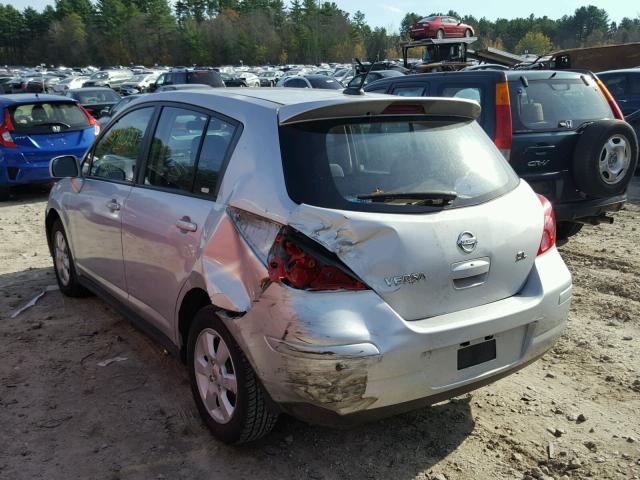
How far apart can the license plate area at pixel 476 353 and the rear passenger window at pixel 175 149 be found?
5.48ft

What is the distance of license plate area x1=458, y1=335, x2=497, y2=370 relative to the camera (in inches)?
109

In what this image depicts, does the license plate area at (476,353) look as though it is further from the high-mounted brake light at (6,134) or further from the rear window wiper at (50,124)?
the rear window wiper at (50,124)

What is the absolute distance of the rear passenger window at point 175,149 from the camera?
11.3 ft

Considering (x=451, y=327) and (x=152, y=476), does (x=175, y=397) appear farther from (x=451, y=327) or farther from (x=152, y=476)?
(x=451, y=327)

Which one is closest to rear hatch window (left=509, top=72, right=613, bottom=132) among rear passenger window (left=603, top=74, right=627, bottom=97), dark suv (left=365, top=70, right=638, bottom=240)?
dark suv (left=365, top=70, right=638, bottom=240)

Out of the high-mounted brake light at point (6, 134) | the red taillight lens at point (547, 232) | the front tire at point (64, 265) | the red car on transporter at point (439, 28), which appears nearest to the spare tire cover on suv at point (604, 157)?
the red taillight lens at point (547, 232)

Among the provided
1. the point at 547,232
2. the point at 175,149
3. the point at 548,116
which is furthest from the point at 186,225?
the point at 548,116

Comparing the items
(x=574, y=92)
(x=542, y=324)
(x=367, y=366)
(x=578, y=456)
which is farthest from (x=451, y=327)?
(x=574, y=92)

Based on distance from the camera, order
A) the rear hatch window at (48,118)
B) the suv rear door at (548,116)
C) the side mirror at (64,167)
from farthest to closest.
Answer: the rear hatch window at (48,118) → the suv rear door at (548,116) → the side mirror at (64,167)

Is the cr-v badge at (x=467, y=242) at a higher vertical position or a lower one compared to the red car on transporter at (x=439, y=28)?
lower

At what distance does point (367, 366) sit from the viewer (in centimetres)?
251

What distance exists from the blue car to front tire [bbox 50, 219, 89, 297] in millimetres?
4763

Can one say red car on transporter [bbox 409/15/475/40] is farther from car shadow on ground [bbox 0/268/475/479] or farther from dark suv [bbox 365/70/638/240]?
car shadow on ground [bbox 0/268/475/479]

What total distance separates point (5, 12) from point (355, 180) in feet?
516
